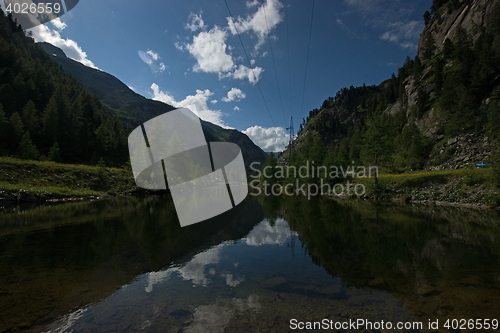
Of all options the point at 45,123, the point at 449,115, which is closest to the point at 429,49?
the point at 449,115

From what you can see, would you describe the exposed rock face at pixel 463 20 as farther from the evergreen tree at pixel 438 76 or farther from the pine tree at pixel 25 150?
the pine tree at pixel 25 150

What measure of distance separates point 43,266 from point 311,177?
42.6m

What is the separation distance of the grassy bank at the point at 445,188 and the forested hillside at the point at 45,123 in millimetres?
69289

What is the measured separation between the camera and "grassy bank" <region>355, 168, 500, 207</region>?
19.7m

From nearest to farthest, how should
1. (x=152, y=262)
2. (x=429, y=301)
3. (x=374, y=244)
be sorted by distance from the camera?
(x=429, y=301) < (x=152, y=262) < (x=374, y=244)

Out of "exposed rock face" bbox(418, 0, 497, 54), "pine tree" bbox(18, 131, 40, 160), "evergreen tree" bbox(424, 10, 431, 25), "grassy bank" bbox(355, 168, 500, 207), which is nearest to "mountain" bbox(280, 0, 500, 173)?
"exposed rock face" bbox(418, 0, 497, 54)

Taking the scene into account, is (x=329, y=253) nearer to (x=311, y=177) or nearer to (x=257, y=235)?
(x=257, y=235)

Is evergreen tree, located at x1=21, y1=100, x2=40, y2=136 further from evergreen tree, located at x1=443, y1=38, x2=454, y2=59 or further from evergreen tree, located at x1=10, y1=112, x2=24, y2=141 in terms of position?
evergreen tree, located at x1=443, y1=38, x2=454, y2=59

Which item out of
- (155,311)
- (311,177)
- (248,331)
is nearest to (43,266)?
(155,311)

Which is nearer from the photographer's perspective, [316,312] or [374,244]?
[316,312]

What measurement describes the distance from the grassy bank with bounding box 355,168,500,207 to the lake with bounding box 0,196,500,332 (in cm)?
1302

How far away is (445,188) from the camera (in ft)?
79.8

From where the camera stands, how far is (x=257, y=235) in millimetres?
11891

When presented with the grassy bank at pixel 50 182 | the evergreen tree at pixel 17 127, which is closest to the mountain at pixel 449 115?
the grassy bank at pixel 50 182
